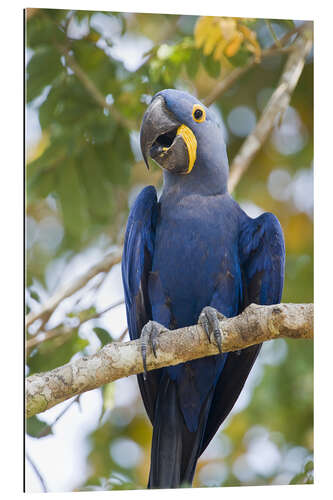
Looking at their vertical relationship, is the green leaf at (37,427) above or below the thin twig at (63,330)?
below

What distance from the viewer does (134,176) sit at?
3.31m

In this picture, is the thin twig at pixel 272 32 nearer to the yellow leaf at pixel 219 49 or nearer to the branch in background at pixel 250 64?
the branch in background at pixel 250 64

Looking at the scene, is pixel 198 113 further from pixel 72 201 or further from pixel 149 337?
pixel 149 337

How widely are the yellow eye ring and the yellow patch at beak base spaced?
68 mm

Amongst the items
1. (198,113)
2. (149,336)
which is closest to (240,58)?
(198,113)

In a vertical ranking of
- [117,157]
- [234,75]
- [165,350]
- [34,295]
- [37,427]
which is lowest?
[37,427]

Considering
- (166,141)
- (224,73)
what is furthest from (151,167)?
(224,73)

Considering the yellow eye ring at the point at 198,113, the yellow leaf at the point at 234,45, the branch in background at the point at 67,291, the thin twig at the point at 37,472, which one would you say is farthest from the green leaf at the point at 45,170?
the thin twig at the point at 37,472

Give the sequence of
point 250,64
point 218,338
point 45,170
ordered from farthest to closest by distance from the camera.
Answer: point 250,64 < point 45,170 < point 218,338

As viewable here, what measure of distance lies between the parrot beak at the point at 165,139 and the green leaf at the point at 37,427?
114 cm

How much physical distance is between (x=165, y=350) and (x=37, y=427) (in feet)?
2.02

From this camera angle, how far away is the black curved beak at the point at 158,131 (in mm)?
2766

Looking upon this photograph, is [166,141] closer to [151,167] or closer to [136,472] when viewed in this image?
[151,167]
